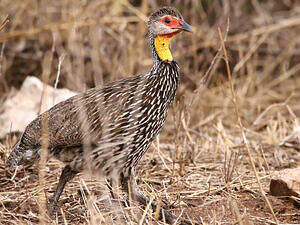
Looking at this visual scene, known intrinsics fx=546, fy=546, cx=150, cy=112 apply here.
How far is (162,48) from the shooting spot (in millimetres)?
4090

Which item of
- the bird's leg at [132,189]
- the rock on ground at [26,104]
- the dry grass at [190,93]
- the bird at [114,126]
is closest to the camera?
the bird at [114,126]

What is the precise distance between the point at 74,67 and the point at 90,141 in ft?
11.4

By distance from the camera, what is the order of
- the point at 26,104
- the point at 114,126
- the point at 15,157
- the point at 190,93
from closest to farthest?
1. the point at 114,126
2. the point at 15,157
3. the point at 26,104
4. the point at 190,93

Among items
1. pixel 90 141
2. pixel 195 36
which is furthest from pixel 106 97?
pixel 195 36

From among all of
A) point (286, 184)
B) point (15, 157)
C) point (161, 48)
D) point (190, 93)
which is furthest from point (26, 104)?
point (286, 184)

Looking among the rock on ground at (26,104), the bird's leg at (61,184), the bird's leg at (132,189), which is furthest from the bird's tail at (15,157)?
the rock on ground at (26,104)

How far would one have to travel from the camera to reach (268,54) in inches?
336

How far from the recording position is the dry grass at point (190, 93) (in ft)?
13.2

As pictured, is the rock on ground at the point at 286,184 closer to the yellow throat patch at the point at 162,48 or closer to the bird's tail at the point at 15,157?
the yellow throat patch at the point at 162,48

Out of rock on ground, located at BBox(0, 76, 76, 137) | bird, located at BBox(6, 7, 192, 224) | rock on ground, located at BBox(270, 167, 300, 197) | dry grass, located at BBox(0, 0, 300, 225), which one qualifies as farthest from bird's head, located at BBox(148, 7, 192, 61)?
rock on ground, located at BBox(0, 76, 76, 137)

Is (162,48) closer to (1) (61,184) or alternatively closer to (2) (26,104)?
Answer: (1) (61,184)

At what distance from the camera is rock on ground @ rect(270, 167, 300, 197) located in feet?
13.0

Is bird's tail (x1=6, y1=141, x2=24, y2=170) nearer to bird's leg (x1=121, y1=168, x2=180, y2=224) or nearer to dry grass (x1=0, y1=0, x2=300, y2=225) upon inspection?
dry grass (x1=0, y1=0, x2=300, y2=225)

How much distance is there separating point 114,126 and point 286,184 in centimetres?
→ 133
